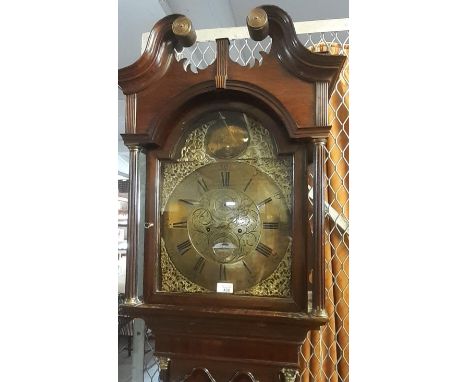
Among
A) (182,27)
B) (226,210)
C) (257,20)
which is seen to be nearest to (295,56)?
(257,20)

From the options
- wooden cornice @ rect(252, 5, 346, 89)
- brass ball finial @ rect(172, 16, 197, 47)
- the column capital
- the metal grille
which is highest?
brass ball finial @ rect(172, 16, 197, 47)

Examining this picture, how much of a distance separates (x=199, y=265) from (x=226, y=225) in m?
0.11

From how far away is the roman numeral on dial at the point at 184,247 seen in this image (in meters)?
0.77

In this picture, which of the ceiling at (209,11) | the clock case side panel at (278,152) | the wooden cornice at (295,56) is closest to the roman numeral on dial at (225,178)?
the clock case side panel at (278,152)

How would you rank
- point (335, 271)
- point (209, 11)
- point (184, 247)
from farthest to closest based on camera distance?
point (209, 11)
point (335, 271)
point (184, 247)

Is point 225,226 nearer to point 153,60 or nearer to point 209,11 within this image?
point 153,60

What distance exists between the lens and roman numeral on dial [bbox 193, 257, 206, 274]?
756 mm

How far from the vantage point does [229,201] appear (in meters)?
0.75

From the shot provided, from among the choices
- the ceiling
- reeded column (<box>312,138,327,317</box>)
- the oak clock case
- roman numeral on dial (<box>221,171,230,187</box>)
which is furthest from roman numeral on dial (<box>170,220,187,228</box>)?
the ceiling

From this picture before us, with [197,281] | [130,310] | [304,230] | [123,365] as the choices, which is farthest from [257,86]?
[123,365]

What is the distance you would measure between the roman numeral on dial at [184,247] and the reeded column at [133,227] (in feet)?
0.32

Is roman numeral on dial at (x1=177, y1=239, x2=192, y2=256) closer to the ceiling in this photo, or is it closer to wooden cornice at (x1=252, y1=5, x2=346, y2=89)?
wooden cornice at (x1=252, y1=5, x2=346, y2=89)

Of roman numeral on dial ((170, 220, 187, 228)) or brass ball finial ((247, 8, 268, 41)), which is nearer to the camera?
brass ball finial ((247, 8, 268, 41))

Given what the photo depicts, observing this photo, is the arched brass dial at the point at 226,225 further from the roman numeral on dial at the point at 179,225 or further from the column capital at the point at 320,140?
the column capital at the point at 320,140
